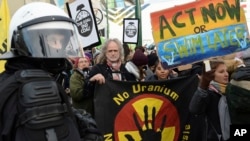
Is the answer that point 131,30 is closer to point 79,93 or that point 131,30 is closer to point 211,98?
point 79,93

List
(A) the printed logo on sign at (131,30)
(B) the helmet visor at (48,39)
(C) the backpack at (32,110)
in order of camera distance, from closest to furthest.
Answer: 1. (C) the backpack at (32,110)
2. (B) the helmet visor at (48,39)
3. (A) the printed logo on sign at (131,30)

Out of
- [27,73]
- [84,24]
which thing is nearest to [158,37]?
[84,24]

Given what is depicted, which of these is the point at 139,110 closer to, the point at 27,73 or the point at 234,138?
the point at 234,138

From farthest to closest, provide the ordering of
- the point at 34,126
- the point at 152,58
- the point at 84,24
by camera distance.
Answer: the point at 152,58 → the point at 84,24 → the point at 34,126

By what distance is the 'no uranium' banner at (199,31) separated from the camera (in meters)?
4.19

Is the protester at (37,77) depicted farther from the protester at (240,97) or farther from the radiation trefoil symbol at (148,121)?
the radiation trefoil symbol at (148,121)

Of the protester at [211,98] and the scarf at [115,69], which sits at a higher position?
the scarf at [115,69]

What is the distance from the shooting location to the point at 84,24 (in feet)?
19.9

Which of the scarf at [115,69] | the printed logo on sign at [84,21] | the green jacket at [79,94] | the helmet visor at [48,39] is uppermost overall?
the printed logo on sign at [84,21]

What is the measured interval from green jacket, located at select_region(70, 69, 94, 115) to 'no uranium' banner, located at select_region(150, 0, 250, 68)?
91 cm

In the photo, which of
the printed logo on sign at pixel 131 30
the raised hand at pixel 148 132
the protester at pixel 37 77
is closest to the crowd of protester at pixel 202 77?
the raised hand at pixel 148 132

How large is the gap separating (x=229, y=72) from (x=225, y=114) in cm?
63

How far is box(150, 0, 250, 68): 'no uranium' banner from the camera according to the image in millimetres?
4188

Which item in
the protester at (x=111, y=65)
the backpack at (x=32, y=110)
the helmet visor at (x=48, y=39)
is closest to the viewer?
the backpack at (x=32, y=110)
